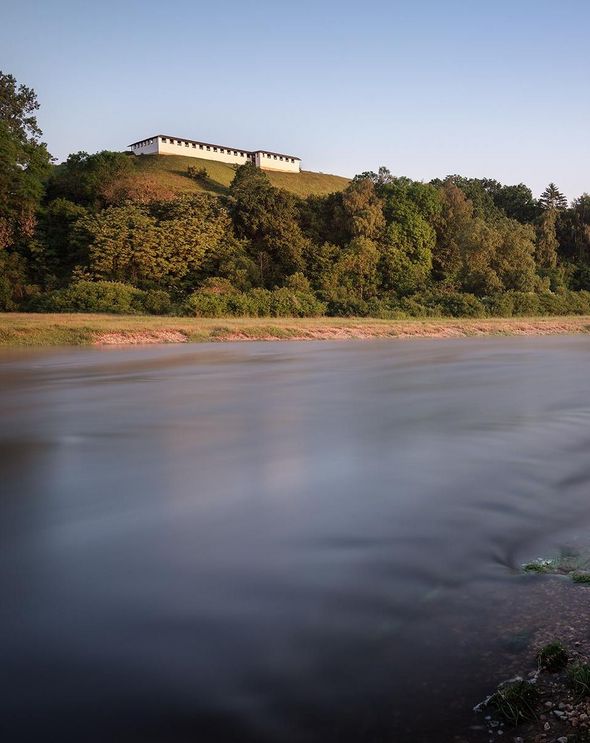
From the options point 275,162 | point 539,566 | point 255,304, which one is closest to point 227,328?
point 255,304

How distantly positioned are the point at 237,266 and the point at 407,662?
1623 inches

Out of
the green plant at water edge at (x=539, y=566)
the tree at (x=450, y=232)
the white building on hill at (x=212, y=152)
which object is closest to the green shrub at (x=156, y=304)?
the tree at (x=450, y=232)

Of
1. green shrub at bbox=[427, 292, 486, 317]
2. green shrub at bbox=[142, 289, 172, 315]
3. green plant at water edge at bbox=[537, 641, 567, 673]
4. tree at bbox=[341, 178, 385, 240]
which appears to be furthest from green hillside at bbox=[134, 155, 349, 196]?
green plant at water edge at bbox=[537, 641, 567, 673]

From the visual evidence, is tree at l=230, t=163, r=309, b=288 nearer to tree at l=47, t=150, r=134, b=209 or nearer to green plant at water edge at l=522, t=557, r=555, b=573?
tree at l=47, t=150, r=134, b=209

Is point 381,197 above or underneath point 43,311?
above

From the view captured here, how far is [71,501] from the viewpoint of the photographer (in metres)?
5.87

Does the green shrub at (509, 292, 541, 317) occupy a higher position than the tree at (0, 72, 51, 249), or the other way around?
the tree at (0, 72, 51, 249)

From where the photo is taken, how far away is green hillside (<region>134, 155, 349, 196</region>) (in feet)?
232

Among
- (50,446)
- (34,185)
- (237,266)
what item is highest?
(34,185)

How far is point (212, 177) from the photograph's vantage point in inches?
3019

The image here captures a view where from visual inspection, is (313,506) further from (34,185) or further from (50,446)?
(34,185)

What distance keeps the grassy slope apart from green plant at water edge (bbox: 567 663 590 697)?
75.9 ft

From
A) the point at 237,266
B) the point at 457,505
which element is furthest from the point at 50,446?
the point at 237,266

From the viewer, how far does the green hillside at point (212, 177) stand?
7056cm
